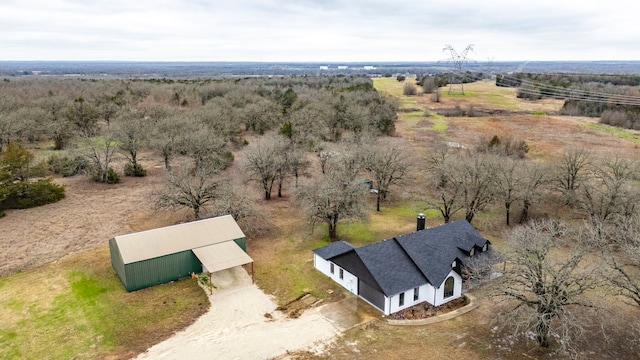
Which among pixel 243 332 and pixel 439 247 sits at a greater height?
pixel 439 247

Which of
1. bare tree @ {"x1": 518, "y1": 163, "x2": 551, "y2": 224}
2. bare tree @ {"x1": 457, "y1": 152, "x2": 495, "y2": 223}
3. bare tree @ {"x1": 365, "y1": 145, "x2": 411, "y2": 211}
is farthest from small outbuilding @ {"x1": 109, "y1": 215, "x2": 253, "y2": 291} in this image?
bare tree @ {"x1": 518, "y1": 163, "x2": 551, "y2": 224}

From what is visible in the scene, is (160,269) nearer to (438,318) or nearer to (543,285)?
(438,318)

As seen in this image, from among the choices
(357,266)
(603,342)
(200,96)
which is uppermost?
(200,96)

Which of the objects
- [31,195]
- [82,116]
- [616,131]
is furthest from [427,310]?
[616,131]

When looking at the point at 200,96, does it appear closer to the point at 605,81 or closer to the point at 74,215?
the point at 74,215

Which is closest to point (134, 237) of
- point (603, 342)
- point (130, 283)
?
point (130, 283)

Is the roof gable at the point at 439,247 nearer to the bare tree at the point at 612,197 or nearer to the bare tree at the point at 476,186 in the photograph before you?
the bare tree at the point at 476,186
